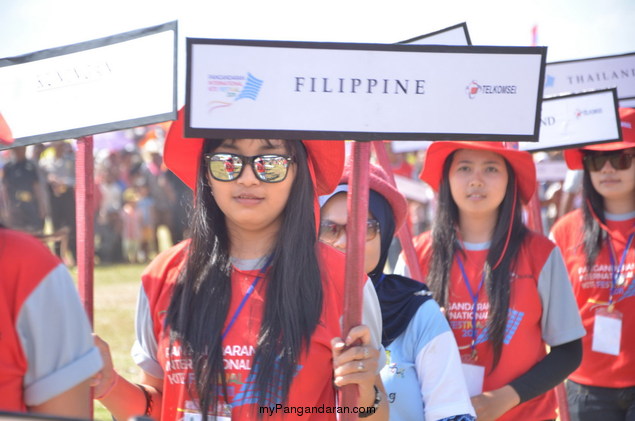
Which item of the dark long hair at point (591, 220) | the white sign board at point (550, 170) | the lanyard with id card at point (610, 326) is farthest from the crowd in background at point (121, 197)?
the lanyard with id card at point (610, 326)

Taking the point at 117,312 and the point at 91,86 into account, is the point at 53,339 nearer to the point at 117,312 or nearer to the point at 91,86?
the point at 91,86

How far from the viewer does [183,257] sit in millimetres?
2711

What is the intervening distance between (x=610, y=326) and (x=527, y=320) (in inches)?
38.6

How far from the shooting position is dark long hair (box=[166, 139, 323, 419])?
2.44 metres

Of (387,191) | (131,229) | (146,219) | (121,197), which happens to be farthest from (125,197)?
(387,191)

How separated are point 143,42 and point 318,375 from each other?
43.2 inches

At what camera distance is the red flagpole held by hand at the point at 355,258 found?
243 cm

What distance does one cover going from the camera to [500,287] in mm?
3564

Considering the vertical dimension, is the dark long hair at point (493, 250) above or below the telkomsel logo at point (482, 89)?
below

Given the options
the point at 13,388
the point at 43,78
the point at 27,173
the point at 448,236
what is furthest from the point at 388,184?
the point at 27,173

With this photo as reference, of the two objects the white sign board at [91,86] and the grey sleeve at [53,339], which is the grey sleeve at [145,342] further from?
the grey sleeve at [53,339]

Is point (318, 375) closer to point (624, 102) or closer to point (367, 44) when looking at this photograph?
point (367, 44)

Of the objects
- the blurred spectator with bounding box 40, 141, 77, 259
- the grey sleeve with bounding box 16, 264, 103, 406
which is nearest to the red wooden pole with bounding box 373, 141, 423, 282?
the grey sleeve with bounding box 16, 264, 103, 406

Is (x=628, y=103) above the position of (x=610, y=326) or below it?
above
